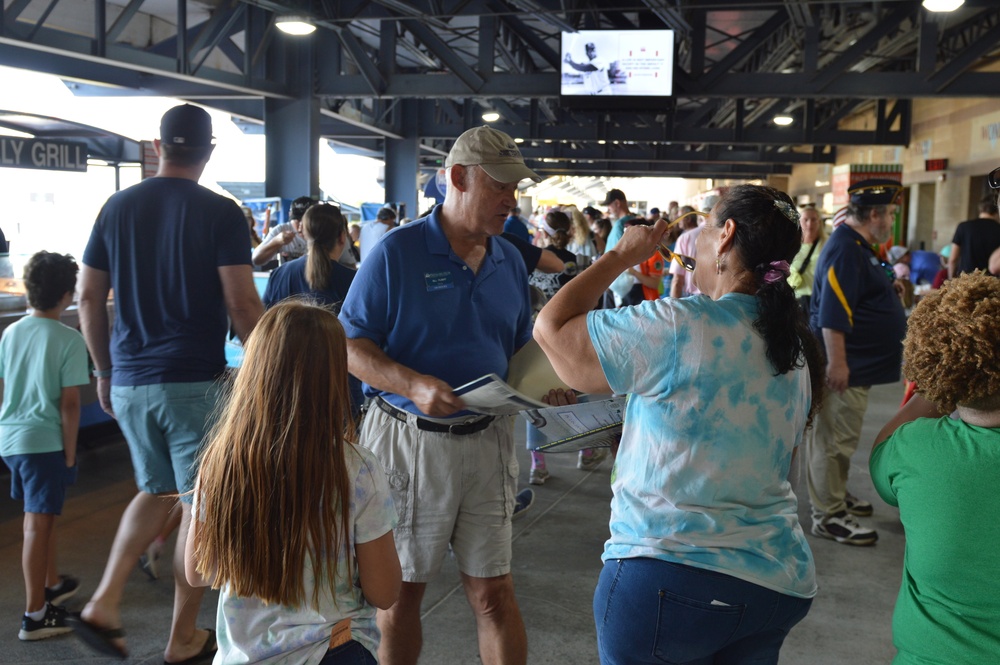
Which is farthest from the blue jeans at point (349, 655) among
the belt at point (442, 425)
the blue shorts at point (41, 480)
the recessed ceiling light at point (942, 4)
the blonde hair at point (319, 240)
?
the recessed ceiling light at point (942, 4)

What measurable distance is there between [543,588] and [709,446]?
2.65m

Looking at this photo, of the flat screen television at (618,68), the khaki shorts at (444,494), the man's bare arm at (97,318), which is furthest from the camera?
the flat screen television at (618,68)

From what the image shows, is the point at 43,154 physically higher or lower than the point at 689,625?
higher

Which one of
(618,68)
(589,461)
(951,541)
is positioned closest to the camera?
(951,541)

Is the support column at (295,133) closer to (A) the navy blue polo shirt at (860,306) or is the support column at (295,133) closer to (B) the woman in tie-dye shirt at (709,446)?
(A) the navy blue polo shirt at (860,306)

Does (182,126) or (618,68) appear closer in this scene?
(182,126)

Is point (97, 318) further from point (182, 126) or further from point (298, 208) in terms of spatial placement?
point (298, 208)

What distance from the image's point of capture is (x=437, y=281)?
2678mm

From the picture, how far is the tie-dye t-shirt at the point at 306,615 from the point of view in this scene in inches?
69.7

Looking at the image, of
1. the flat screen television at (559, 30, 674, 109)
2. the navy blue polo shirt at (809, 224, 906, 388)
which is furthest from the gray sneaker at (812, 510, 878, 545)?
the flat screen television at (559, 30, 674, 109)

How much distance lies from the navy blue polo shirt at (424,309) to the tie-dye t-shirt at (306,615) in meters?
0.83

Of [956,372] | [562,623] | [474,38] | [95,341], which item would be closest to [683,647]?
[956,372]

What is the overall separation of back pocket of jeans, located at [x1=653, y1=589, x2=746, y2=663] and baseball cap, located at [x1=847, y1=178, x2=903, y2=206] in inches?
138

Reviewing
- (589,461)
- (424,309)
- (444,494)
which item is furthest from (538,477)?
(424,309)
